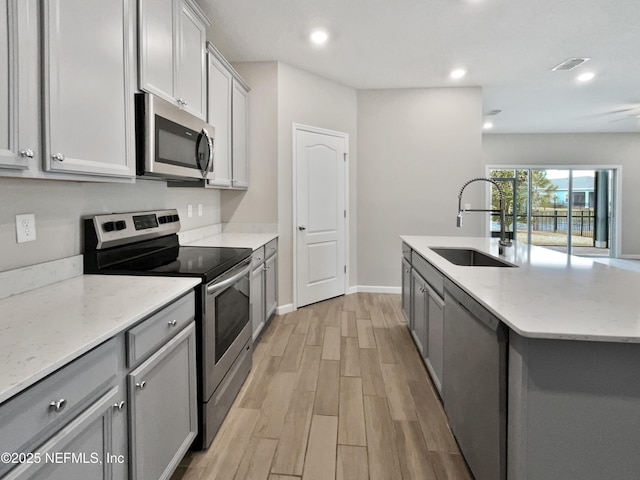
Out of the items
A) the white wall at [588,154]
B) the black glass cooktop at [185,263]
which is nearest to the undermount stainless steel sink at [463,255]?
the black glass cooktop at [185,263]

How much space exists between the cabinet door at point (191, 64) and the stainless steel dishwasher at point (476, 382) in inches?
76.6

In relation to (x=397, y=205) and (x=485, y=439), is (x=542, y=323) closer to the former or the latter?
(x=485, y=439)

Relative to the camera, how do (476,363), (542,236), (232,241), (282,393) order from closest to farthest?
(476,363) < (282,393) < (232,241) < (542,236)

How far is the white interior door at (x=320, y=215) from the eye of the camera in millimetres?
4297

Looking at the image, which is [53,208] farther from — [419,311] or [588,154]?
[588,154]

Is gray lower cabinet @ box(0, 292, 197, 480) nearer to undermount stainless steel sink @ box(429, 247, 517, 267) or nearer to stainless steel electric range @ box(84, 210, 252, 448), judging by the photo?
stainless steel electric range @ box(84, 210, 252, 448)

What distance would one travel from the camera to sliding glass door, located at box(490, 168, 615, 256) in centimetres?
806

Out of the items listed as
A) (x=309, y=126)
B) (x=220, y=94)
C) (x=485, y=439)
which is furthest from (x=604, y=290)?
(x=309, y=126)

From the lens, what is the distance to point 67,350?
0.92 meters

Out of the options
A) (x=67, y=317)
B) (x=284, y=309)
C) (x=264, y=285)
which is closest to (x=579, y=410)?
(x=67, y=317)

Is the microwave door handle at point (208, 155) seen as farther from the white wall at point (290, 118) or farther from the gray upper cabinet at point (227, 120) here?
the white wall at point (290, 118)

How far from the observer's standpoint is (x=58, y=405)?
35.0 inches

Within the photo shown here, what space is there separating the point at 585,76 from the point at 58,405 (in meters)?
5.81

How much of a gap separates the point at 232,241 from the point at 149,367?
2050 millimetres
